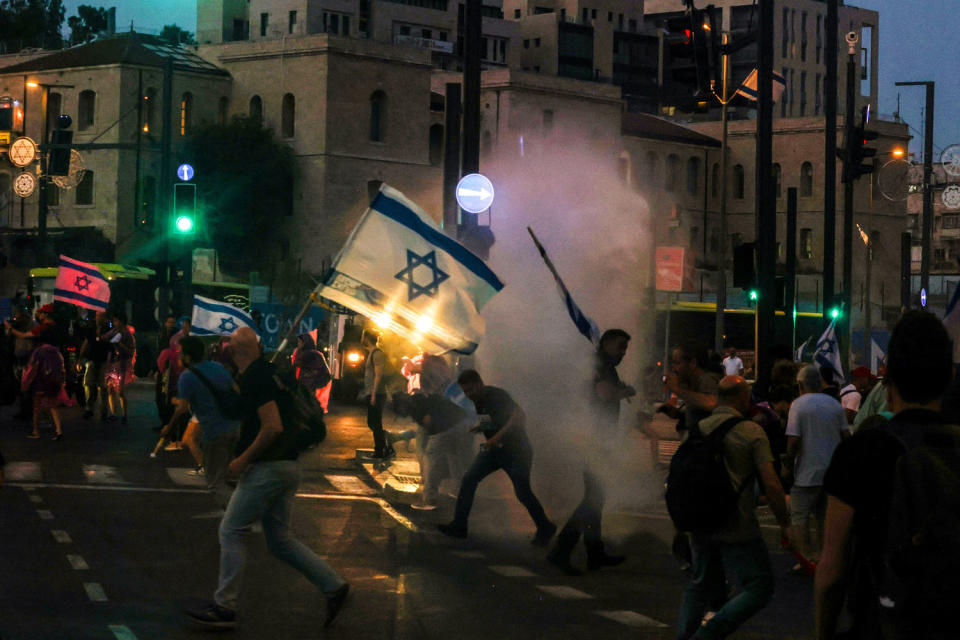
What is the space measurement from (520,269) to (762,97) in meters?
3.75

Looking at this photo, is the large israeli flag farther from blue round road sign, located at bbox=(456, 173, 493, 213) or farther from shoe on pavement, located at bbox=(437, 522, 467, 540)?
blue round road sign, located at bbox=(456, 173, 493, 213)

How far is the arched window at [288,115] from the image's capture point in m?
88.7

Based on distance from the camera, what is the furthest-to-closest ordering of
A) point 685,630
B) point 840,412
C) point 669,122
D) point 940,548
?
point 669,122 < point 840,412 < point 685,630 < point 940,548

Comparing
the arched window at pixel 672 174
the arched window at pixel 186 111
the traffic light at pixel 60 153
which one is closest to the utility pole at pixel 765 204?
the traffic light at pixel 60 153

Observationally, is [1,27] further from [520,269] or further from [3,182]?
[520,269]

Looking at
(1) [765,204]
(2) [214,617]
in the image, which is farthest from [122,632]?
(1) [765,204]

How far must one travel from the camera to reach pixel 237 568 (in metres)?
8.93

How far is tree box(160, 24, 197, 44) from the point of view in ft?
331

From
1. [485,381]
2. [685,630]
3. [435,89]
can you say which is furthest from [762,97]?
[435,89]

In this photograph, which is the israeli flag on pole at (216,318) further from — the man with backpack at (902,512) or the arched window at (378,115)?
the arched window at (378,115)

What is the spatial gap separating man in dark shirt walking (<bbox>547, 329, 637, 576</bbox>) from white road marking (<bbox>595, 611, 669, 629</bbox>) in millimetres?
1559

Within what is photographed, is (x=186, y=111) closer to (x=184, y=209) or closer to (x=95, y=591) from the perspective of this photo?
(x=184, y=209)

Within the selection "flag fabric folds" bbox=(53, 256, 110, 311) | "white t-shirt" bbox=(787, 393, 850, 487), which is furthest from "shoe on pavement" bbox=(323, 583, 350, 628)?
"flag fabric folds" bbox=(53, 256, 110, 311)

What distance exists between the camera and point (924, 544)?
3.90m
